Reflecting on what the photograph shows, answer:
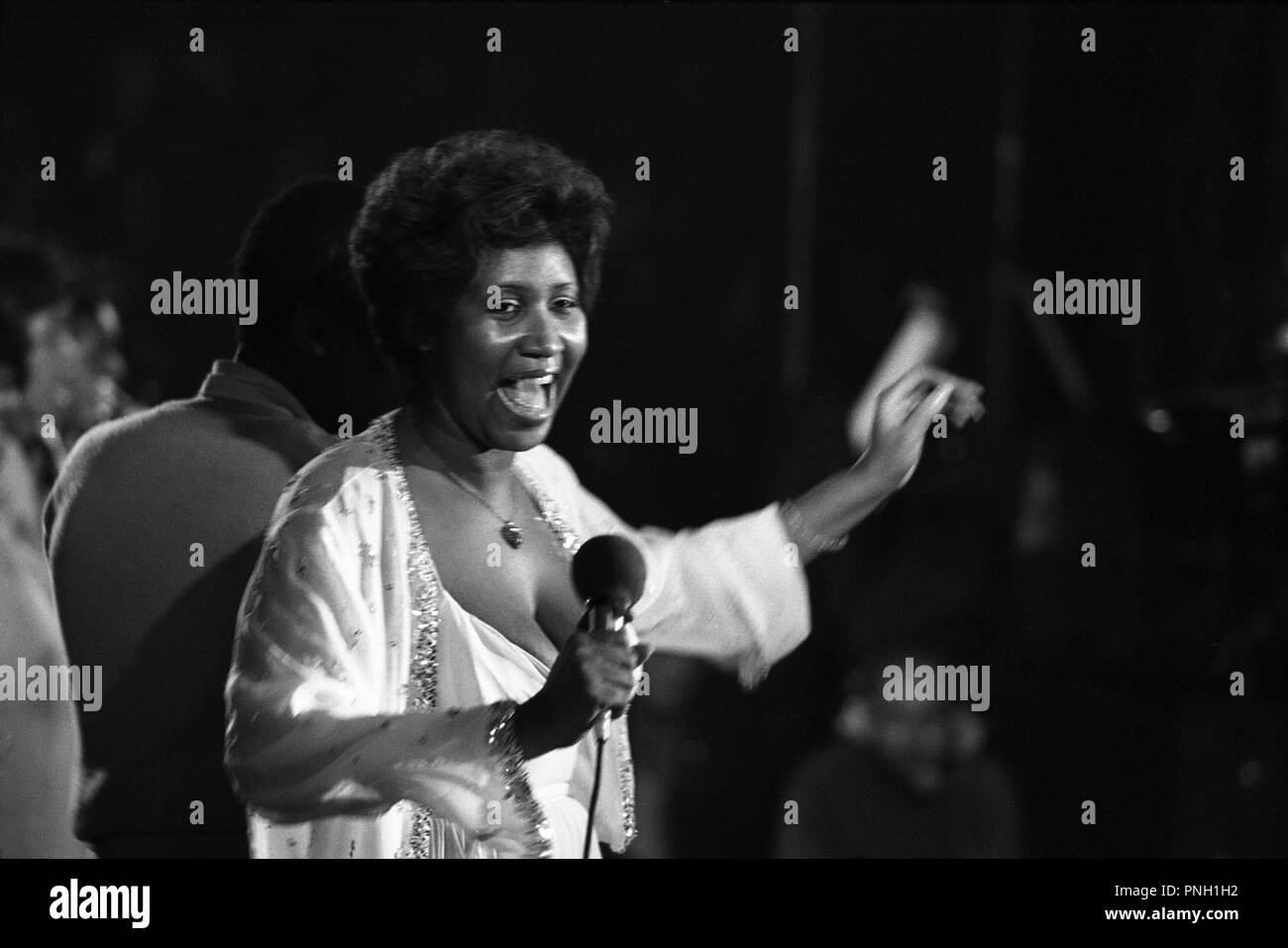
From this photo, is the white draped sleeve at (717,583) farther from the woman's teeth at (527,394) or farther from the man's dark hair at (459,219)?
the man's dark hair at (459,219)

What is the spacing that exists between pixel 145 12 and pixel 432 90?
0.48 metres

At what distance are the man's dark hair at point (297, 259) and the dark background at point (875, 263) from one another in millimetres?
41

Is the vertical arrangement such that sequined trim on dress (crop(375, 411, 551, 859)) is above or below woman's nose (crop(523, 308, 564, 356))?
below

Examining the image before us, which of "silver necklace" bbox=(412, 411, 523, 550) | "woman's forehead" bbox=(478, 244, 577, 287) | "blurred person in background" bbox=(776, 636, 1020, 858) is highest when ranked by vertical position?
"woman's forehead" bbox=(478, 244, 577, 287)

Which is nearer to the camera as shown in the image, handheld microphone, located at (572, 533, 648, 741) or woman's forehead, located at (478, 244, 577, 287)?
handheld microphone, located at (572, 533, 648, 741)

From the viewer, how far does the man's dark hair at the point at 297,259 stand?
2400 mm

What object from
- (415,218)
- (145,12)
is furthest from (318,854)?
(145,12)

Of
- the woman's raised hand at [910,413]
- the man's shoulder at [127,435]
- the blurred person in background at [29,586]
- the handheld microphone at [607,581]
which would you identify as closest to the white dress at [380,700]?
the handheld microphone at [607,581]

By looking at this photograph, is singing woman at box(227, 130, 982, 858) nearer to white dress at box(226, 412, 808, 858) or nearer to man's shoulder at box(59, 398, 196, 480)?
white dress at box(226, 412, 808, 858)

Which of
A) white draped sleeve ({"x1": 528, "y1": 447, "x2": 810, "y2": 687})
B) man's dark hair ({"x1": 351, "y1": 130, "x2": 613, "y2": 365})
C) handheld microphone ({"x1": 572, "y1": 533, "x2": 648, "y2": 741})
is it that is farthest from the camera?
white draped sleeve ({"x1": 528, "y1": 447, "x2": 810, "y2": 687})

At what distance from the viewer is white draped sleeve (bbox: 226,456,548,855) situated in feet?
7.27

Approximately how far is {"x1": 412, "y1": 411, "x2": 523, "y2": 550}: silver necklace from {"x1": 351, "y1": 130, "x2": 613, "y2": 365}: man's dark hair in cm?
11

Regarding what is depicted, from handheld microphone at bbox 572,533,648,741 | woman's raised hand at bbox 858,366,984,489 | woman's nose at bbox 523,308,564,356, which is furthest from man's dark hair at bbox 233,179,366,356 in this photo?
woman's raised hand at bbox 858,366,984,489

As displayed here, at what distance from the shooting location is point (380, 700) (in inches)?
88.4
